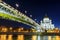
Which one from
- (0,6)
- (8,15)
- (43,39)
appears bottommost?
(43,39)

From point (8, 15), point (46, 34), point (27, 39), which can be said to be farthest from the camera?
point (27, 39)

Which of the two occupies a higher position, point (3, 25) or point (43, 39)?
point (3, 25)

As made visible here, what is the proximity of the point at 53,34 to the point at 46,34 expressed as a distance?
66mm

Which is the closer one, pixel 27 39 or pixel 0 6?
pixel 0 6

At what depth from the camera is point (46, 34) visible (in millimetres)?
1159

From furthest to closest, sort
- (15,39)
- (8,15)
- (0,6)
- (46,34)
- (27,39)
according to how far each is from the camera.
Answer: (15,39)
(27,39)
(0,6)
(8,15)
(46,34)

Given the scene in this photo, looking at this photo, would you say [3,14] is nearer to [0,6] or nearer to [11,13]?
[11,13]

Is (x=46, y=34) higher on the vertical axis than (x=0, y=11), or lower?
lower

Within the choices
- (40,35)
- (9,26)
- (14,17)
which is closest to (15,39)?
(9,26)

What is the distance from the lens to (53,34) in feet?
3.82

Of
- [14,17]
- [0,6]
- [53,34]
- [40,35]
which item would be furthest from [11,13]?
[53,34]

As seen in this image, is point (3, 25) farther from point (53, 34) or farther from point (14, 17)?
point (53, 34)

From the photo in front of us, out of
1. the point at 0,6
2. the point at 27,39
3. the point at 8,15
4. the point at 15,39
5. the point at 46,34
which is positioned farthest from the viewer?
the point at 15,39

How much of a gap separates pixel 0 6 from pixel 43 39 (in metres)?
0.78
